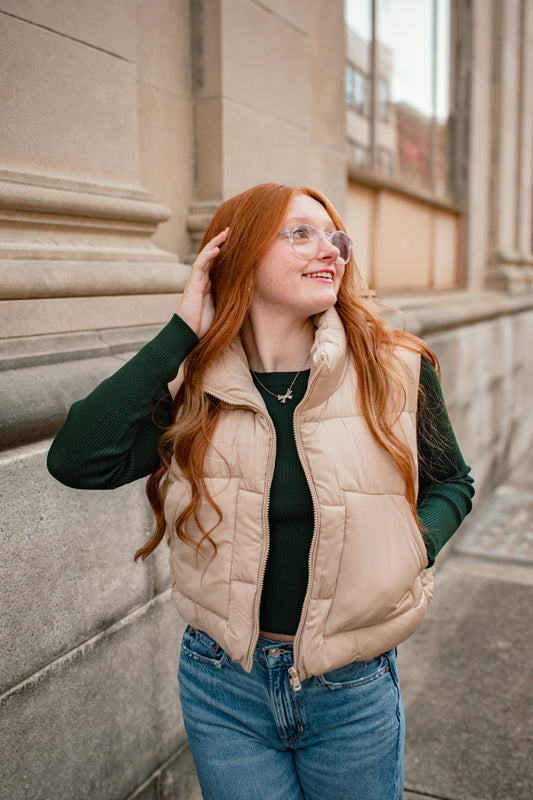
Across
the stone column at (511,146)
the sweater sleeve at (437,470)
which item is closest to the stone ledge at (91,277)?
the sweater sleeve at (437,470)

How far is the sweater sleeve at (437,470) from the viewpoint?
1902 mm

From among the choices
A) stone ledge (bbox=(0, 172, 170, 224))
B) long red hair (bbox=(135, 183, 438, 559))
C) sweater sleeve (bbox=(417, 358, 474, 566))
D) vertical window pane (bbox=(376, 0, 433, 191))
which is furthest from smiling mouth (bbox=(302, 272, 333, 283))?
vertical window pane (bbox=(376, 0, 433, 191))

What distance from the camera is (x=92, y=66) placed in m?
2.77

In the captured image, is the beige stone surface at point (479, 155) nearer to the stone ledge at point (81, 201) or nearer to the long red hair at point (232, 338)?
the stone ledge at point (81, 201)

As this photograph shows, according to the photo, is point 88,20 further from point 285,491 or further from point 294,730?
point 294,730

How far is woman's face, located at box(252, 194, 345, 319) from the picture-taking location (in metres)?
1.84

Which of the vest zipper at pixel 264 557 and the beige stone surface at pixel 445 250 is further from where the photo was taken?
the beige stone surface at pixel 445 250

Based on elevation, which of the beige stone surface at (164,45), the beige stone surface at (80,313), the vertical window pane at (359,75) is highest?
the vertical window pane at (359,75)

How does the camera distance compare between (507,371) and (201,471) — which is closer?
(201,471)

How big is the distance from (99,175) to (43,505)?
1.31m

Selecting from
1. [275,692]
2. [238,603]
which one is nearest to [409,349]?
[238,603]

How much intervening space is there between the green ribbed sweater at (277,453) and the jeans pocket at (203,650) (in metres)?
0.15

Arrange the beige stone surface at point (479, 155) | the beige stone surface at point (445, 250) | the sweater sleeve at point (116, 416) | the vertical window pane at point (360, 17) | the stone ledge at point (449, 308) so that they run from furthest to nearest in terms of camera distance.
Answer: the beige stone surface at point (479, 155), the beige stone surface at point (445, 250), the vertical window pane at point (360, 17), the stone ledge at point (449, 308), the sweater sleeve at point (116, 416)

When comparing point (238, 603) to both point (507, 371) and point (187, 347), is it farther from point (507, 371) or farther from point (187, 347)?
point (507, 371)
